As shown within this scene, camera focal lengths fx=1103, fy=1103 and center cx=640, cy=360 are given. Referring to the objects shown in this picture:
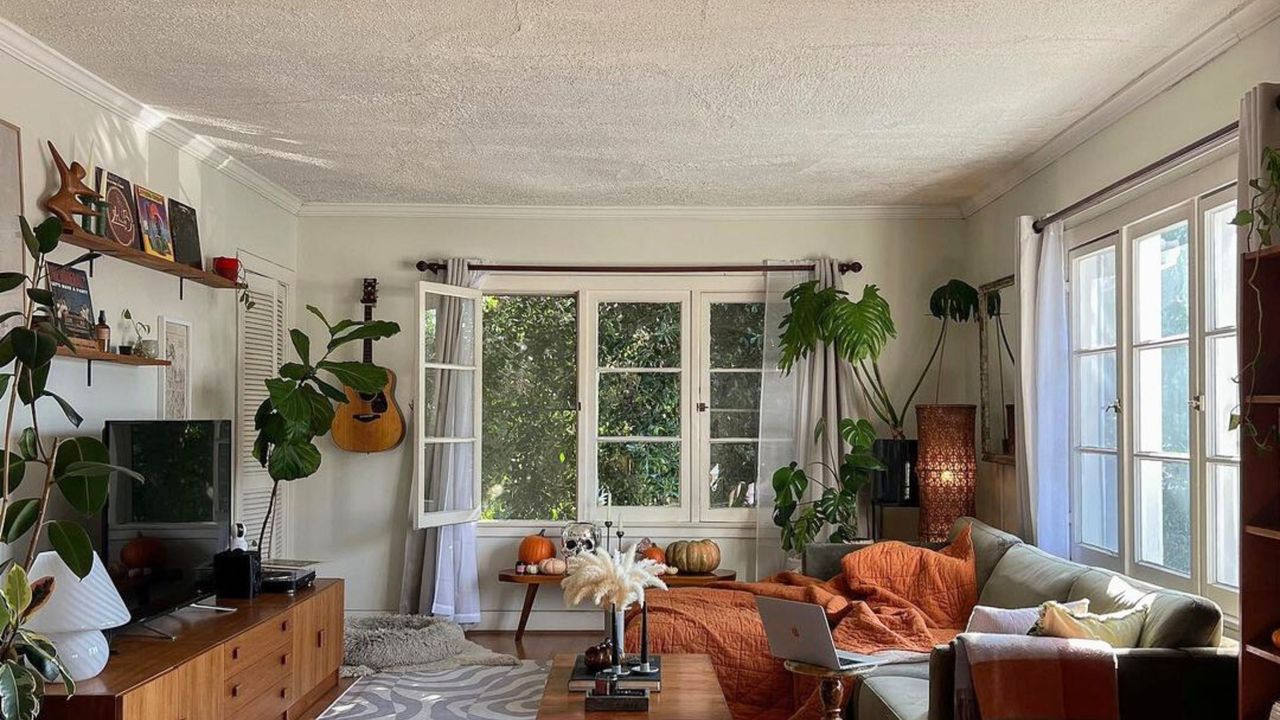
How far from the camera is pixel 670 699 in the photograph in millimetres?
3502

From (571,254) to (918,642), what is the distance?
331 centimetres

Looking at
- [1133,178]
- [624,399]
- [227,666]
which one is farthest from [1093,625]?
[624,399]

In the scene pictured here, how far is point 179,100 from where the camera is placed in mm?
4402

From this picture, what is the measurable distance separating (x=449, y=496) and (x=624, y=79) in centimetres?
313

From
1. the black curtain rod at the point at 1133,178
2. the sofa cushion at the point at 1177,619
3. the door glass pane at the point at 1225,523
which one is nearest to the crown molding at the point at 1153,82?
the black curtain rod at the point at 1133,178

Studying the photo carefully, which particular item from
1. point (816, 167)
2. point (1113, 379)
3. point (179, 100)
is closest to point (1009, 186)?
point (816, 167)

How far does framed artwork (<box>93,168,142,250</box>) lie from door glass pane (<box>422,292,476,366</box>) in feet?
7.15

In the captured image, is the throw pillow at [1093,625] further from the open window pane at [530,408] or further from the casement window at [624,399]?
the open window pane at [530,408]

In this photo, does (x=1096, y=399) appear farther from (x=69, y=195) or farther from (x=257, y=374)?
(x=257, y=374)

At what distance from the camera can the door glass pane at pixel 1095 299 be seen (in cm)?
450

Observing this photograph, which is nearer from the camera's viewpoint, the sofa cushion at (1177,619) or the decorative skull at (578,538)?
the sofa cushion at (1177,619)

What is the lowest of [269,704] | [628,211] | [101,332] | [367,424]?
[269,704]

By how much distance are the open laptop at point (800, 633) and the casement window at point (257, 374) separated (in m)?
3.17

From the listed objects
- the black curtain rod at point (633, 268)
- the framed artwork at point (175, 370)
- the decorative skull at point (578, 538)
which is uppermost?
the black curtain rod at point (633, 268)
